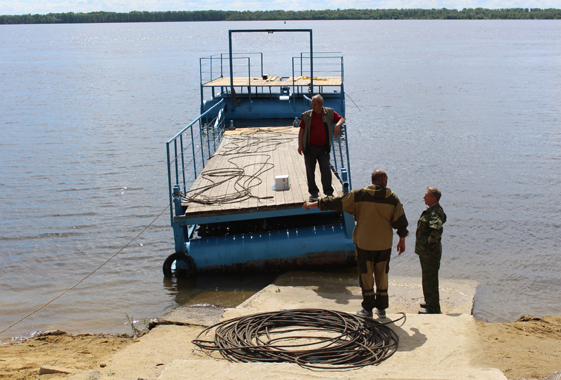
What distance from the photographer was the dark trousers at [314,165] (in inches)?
315

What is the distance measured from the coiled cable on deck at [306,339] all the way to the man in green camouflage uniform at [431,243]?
1.04 meters

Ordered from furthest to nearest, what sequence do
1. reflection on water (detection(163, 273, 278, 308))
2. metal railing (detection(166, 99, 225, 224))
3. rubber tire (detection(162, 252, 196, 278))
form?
metal railing (detection(166, 99, 225, 224)) < rubber tire (detection(162, 252, 196, 278)) < reflection on water (detection(163, 273, 278, 308))

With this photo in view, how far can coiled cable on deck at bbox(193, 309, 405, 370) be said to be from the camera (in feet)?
15.6

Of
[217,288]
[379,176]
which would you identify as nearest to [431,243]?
[379,176]

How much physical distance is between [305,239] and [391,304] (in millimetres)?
1991

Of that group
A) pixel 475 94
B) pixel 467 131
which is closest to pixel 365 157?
pixel 467 131

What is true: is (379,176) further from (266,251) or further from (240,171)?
(240,171)

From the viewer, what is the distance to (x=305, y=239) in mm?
8578

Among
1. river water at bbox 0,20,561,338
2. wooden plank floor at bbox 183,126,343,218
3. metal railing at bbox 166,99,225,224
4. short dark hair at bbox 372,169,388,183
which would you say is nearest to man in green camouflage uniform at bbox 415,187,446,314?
short dark hair at bbox 372,169,388,183

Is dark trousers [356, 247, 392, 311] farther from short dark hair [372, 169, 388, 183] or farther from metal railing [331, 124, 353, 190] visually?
metal railing [331, 124, 353, 190]

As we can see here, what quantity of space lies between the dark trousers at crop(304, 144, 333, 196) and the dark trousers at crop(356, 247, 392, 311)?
2487 millimetres

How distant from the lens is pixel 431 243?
5.91 metres

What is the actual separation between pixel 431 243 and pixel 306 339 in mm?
1796

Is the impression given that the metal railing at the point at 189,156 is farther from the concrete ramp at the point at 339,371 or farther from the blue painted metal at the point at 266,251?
the concrete ramp at the point at 339,371
